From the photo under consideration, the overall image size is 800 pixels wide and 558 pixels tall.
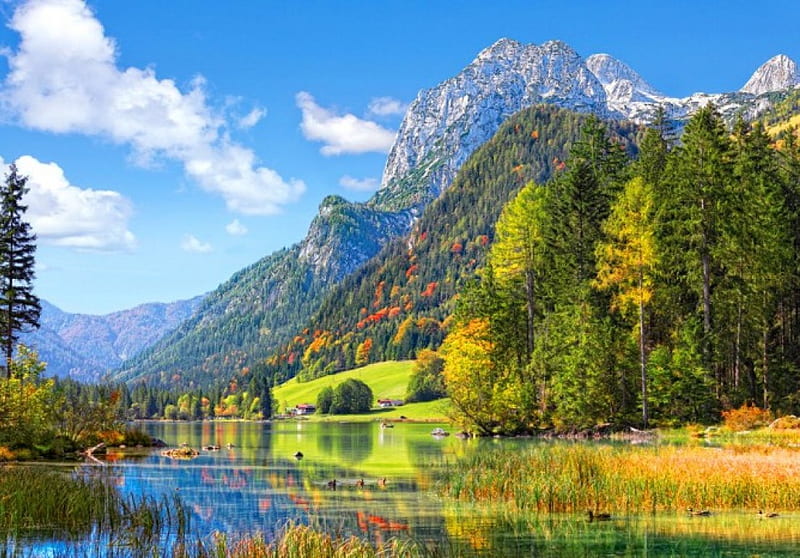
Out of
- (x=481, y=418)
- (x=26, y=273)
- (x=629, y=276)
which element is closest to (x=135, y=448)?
(x=26, y=273)

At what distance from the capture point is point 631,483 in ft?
99.6

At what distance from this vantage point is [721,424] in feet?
224

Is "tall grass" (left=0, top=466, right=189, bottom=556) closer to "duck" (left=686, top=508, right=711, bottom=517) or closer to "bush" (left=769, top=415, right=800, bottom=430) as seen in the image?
"duck" (left=686, top=508, right=711, bottom=517)

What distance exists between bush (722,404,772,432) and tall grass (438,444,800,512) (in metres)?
28.5

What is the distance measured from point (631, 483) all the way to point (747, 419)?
39.4 m

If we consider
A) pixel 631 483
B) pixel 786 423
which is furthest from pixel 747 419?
pixel 631 483

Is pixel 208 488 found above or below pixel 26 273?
below

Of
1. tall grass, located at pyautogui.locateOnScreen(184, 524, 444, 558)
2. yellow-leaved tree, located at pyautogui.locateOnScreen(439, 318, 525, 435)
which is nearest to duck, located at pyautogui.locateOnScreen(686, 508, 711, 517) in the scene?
tall grass, located at pyautogui.locateOnScreen(184, 524, 444, 558)

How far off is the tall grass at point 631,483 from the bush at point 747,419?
28.5 meters

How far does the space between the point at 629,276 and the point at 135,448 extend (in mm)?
47674

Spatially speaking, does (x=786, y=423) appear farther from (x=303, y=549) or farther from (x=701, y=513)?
(x=303, y=549)

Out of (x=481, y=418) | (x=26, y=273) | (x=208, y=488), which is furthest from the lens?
(x=481, y=418)

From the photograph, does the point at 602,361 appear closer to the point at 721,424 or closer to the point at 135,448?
the point at 721,424

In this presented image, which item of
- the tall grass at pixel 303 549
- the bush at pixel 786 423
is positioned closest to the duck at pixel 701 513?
the tall grass at pixel 303 549
